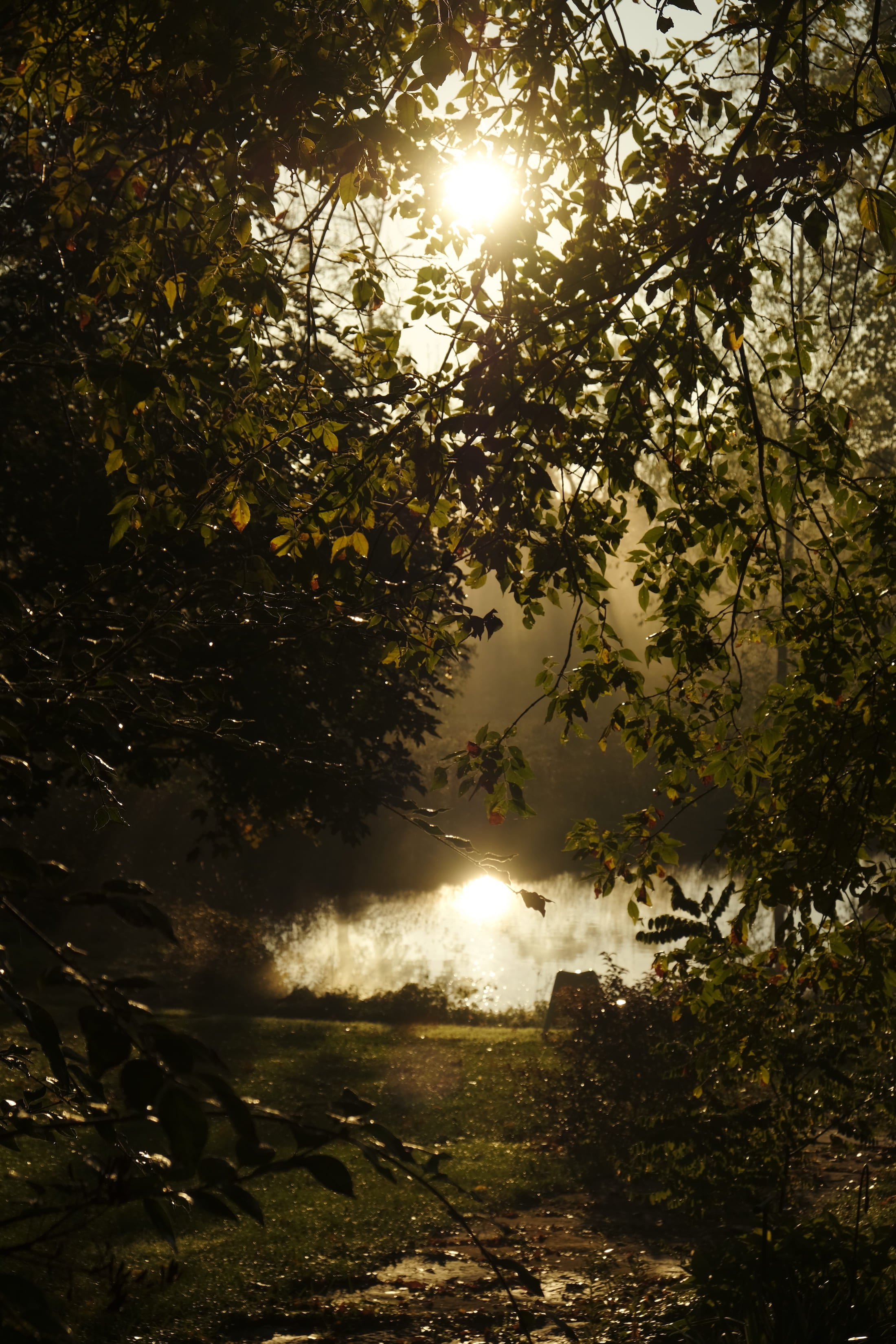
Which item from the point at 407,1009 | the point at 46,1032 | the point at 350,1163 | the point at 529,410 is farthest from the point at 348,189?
the point at 407,1009

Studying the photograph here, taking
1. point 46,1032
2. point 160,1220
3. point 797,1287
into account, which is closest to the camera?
point 160,1220

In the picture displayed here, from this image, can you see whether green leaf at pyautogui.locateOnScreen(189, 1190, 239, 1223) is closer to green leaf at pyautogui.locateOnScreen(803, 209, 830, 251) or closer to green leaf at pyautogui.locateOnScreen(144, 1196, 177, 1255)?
green leaf at pyautogui.locateOnScreen(144, 1196, 177, 1255)

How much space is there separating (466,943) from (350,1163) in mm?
13513

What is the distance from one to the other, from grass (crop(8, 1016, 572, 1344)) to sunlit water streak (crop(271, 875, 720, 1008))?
3.44m

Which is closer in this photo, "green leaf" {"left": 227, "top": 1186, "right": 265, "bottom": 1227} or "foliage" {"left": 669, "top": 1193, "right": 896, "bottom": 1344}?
"green leaf" {"left": 227, "top": 1186, "right": 265, "bottom": 1227}

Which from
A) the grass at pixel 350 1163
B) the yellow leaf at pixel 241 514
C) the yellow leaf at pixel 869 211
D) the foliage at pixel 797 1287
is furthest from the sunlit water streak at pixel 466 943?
the yellow leaf at pixel 869 211

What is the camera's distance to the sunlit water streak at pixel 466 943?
20781mm

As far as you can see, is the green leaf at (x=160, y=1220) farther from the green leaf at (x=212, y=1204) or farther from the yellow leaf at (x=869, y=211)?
the yellow leaf at (x=869, y=211)

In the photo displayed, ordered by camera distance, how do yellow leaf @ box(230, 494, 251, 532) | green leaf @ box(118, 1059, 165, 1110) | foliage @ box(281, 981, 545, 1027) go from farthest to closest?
foliage @ box(281, 981, 545, 1027) → yellow leaf @ box(230, 494, 251, 532) → green leaf @ box(118, 1059, 165, 1110)

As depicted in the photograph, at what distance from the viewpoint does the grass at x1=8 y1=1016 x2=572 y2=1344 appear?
705 cm

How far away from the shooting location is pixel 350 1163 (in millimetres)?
10625

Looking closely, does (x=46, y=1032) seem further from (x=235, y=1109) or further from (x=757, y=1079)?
(x=757, y=1079)

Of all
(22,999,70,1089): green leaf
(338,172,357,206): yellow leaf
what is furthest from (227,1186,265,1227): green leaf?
(338,172,357,206): yellow leaf

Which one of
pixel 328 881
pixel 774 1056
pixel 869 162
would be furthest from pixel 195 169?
pixel 328 881
